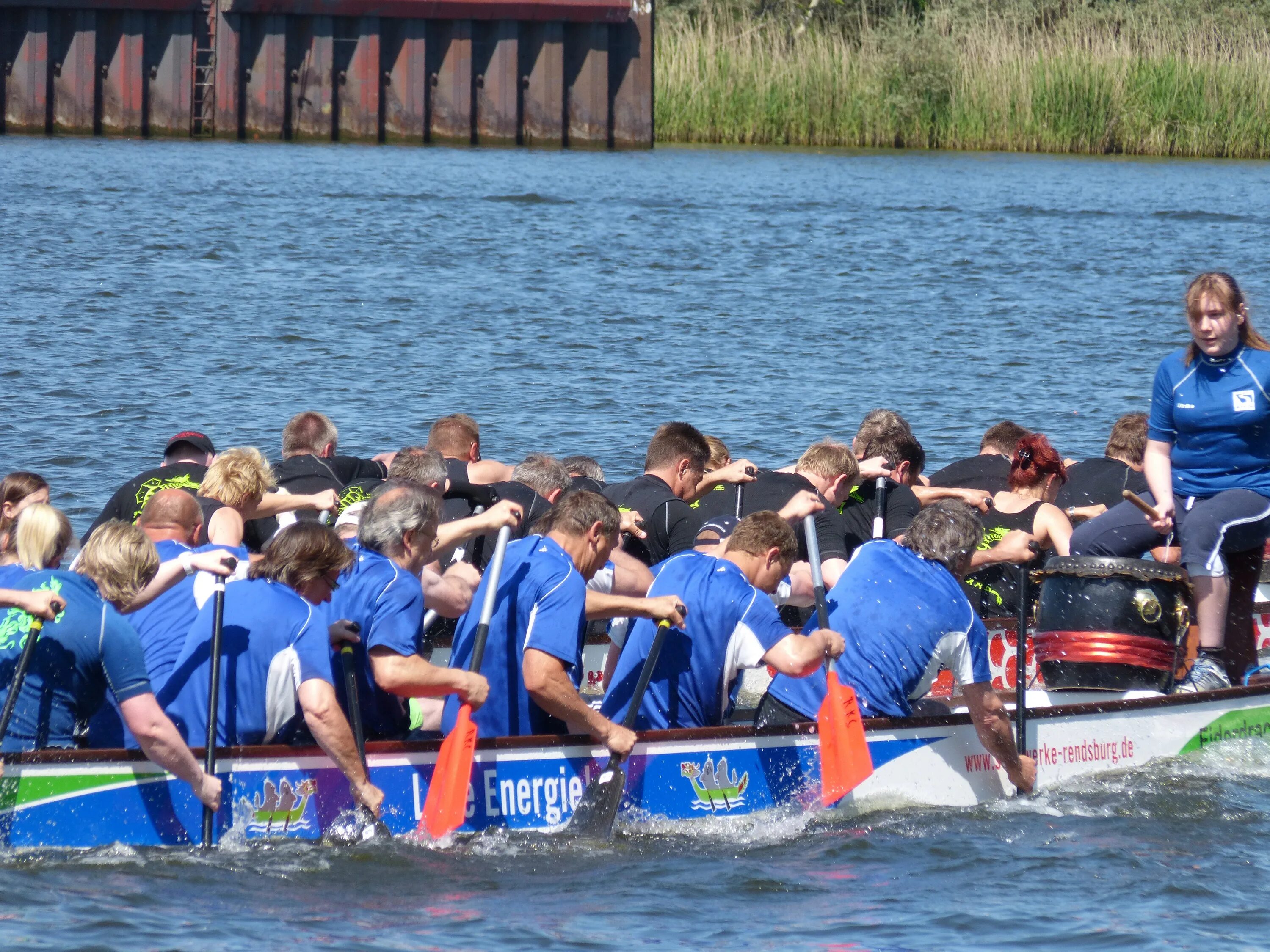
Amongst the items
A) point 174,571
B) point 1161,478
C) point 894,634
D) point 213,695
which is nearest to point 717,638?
point 894,634

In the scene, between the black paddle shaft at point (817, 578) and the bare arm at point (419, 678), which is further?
the black paddle shaft at point (817, 578)

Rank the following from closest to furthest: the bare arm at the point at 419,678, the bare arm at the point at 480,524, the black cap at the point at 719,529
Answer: the bare arm at the point at 419,678 → the bare arm at the point at 480,524 → the black cap at the point at 719,529

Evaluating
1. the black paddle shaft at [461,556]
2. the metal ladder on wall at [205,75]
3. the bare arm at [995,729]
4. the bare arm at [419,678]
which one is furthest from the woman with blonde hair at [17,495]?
the metal ladder on wall at [205,75]

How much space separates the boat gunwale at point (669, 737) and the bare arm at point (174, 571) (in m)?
0.54

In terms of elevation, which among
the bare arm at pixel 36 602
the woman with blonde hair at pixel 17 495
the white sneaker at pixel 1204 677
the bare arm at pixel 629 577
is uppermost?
the woman with blonde hair at pixel 17 495

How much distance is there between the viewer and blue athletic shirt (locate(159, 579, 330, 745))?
19.9ft

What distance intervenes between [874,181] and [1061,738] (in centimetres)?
2737

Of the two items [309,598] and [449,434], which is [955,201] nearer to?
[449,434]

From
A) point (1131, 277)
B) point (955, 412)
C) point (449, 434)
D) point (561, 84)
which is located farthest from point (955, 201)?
point (449, 434)

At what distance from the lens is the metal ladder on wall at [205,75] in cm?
3509

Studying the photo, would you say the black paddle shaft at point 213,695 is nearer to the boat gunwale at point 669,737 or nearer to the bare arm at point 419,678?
the boat gunwale at point 669,737

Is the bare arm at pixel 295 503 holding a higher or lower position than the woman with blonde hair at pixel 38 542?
lower

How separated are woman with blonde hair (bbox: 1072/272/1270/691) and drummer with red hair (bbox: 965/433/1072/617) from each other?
35.3 inches

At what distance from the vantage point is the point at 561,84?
36.8 metres
